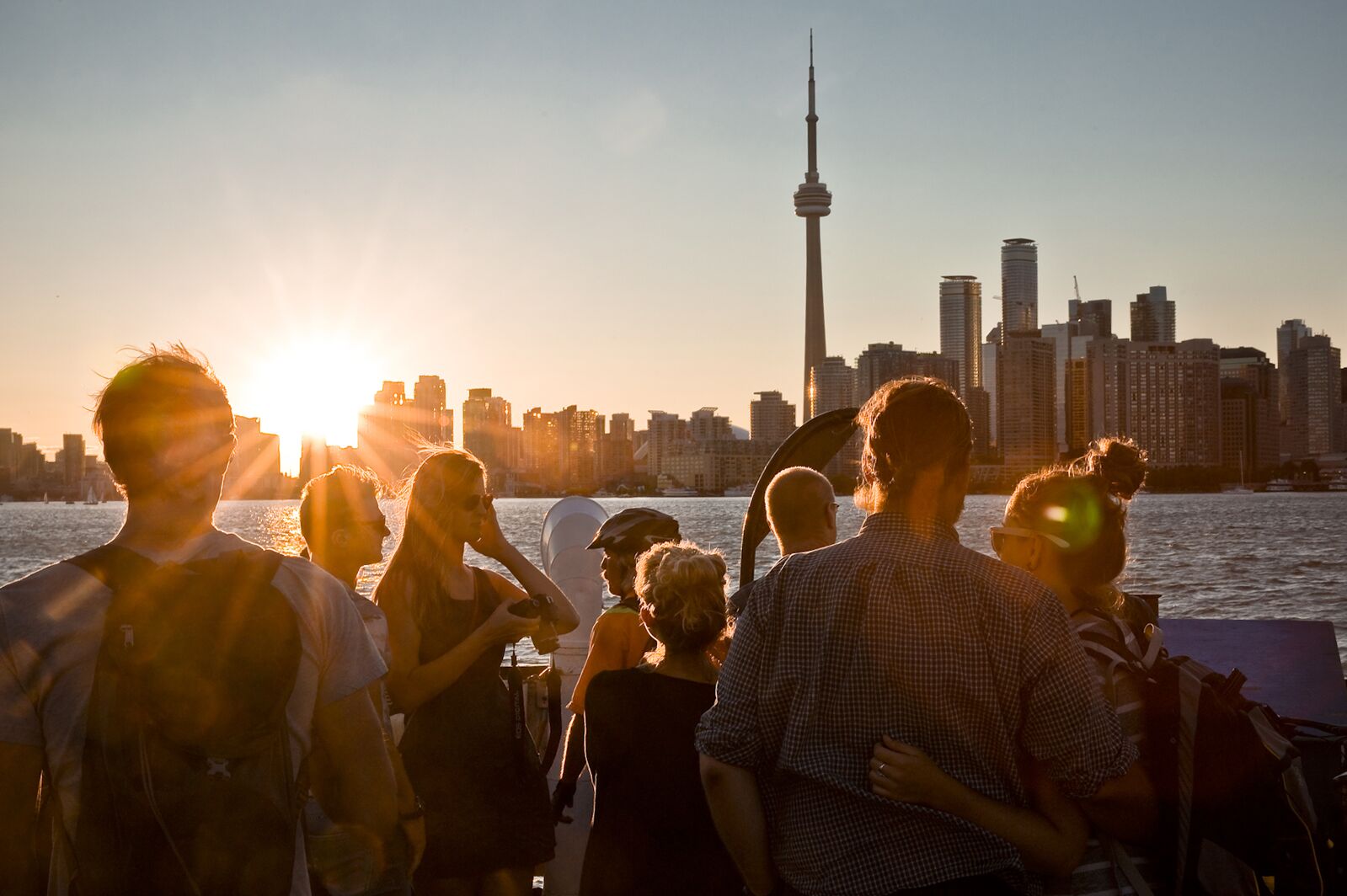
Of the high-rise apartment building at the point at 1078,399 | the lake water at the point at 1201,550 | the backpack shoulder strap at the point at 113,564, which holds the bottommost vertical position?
the lake water at the point at 1201,550

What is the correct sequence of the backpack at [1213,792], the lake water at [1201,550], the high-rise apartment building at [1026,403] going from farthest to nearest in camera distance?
the high-rise apartment building at [1026,403], the lake water at [1201,550], the backpack at [1213,792]

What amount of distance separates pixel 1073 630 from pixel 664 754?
1189mm

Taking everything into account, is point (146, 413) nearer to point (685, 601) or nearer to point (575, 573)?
point (685, 601)

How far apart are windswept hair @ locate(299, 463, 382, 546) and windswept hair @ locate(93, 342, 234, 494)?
1.56 m

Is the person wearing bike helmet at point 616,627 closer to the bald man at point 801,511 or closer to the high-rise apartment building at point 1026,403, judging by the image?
the bald man at point 801,511

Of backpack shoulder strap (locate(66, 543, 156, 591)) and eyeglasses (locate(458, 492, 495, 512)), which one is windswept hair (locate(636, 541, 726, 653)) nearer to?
eyeglasses (locate(458, 492, 495, 512))

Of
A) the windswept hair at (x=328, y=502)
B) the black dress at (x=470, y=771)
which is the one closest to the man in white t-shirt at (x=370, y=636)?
the windswept hair at (x=328, y=502)

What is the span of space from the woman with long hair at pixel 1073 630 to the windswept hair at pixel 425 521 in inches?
64.4

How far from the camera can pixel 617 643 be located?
13.0ft

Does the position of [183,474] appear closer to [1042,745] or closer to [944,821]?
[944,821]

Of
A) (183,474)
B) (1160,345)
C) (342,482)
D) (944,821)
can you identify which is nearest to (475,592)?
(342,482)

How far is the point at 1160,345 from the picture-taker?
503ft

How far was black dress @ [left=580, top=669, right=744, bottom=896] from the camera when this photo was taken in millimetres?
3062

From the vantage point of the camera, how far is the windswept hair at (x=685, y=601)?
10.1 ft
